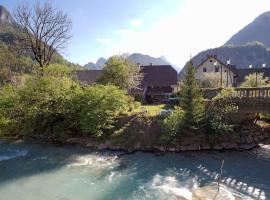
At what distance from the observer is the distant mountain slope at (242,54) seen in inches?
6452

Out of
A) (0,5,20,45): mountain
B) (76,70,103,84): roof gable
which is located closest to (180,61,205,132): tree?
(76,70,103,84): roof gable

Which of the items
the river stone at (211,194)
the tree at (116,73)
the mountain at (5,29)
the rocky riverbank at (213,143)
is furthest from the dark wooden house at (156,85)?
the mountain at (5,29)

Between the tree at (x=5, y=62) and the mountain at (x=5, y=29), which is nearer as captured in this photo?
the tree at (x=5, y=62)

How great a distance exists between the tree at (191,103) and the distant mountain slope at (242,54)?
13914 centimetres

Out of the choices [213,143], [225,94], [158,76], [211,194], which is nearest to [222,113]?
[225,94]

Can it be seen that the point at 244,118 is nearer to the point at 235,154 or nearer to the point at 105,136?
the point at 235,154

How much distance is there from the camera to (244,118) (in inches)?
1158

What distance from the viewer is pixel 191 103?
27.7 meters

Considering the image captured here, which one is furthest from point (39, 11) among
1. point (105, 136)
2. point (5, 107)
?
point (105, 136)

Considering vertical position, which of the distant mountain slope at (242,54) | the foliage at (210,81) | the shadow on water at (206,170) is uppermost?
the distant mountain slope at (242,54)

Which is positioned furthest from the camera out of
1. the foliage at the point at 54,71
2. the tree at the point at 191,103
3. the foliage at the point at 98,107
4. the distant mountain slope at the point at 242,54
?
the distant mountain slope at the point at 242,54

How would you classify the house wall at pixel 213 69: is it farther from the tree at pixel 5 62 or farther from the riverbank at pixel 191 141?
the tree at pixel 5 62

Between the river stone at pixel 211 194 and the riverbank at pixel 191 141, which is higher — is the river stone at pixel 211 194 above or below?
below

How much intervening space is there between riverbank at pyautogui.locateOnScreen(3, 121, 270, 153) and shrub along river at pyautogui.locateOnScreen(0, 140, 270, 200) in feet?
3.95
